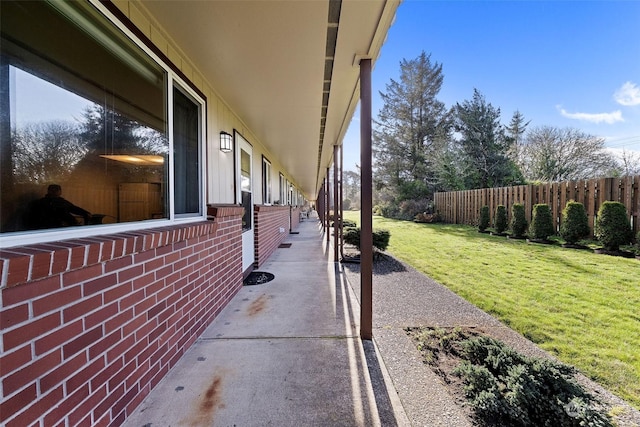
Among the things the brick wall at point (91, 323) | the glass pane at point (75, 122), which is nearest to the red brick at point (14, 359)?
the brick wall at point (91, 323)

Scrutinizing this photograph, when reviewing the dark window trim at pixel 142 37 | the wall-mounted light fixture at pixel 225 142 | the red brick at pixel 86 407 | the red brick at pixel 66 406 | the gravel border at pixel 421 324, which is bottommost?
the gravel border at pixel 421 324

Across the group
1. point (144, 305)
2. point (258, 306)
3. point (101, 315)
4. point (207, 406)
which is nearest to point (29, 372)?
point (101, 315)

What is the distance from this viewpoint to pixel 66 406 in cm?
130

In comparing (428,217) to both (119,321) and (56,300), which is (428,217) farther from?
(56,300)

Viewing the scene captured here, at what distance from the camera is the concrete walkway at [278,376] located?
5.59 feet

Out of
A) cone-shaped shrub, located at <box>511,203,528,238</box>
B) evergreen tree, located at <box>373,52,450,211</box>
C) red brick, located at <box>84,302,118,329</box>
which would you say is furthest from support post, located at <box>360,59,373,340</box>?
evergreen tree, located at <box>373,52,450,211</box>

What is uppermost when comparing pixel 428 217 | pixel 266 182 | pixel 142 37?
pixel 142 37

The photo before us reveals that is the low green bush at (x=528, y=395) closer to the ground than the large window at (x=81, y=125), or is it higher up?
closer to the ground

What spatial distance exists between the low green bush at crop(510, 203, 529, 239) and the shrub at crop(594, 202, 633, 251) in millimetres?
2750

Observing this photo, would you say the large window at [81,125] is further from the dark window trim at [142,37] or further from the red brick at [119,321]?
the red brick at [119,321]

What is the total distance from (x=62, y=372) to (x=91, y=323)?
243 mm

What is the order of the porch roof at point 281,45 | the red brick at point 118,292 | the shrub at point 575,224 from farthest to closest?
the shrub at point 575,224 < the porch roof at point 281,45 < the red brick at point 118,292

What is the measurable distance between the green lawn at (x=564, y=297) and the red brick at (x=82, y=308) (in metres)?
3.46

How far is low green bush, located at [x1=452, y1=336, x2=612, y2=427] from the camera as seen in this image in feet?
4.81
